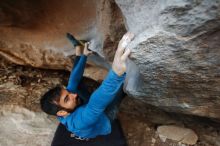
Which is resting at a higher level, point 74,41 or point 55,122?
point 74,41

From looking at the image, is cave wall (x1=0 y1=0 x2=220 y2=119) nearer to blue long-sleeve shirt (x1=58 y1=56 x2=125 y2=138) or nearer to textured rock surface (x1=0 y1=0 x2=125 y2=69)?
textured rock surface (x1=0 y1=0 x2=125 y2=69)

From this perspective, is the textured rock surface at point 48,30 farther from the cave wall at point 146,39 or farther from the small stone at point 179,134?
the small stone at point 179,134

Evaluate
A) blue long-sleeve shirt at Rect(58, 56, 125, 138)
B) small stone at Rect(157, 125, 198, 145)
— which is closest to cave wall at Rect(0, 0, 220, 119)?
blue long-sleeve shirt at Rect(58, 56, 125, 138)

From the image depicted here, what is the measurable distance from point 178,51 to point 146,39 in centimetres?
10

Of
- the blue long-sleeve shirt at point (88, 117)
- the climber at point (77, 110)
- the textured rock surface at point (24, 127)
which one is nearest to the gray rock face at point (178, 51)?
the blue long-sleeve shirt at point (88, 117)

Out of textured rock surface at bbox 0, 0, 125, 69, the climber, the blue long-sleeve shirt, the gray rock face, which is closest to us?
the gray rock face

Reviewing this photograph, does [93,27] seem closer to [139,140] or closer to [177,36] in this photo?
[139,140]

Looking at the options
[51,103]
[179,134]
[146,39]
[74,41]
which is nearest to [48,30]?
[74,41]

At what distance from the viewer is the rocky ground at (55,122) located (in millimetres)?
A: 1841

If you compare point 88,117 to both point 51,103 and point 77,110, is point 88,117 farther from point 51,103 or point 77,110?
point 51,103

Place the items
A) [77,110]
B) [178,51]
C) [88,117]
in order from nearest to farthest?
[178,51] < [88,117] < [77,110]

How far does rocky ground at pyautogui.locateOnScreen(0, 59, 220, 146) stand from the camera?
1841mm

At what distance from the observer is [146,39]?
3.67 ft

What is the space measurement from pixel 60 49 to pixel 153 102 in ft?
2.45
